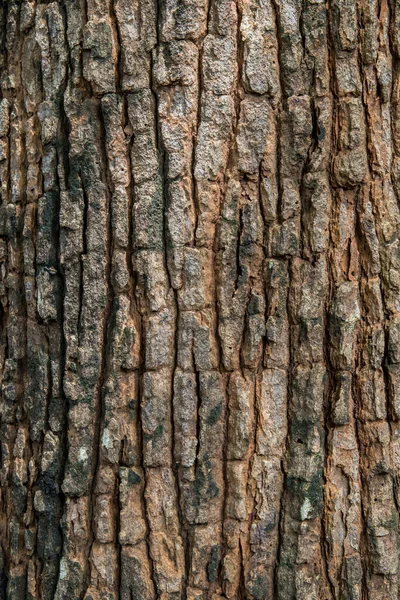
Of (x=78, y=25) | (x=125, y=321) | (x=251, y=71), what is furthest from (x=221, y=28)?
(x=125, y=321)

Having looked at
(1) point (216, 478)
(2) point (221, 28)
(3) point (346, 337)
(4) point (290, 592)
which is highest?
(2) point (221, 28)

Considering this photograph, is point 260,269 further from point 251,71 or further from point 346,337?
point 251,71

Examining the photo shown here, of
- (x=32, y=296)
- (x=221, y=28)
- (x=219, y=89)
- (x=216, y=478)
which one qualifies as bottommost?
(x=216, y=478)

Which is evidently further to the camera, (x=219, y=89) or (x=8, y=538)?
(x=8, y=538)

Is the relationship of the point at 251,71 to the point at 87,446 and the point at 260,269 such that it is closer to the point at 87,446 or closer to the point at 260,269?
the point at 260,269

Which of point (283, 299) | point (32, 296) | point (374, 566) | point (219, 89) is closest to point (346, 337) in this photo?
point (283, 299)

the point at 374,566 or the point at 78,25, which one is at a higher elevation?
the point at 78,25
